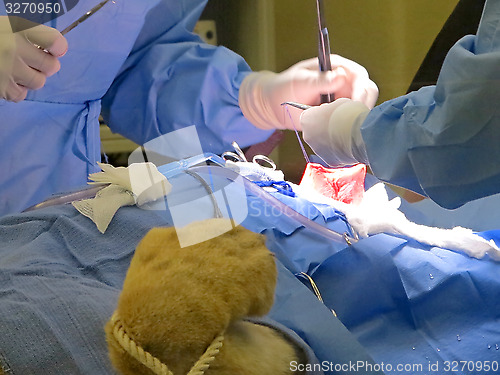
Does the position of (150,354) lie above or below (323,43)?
below

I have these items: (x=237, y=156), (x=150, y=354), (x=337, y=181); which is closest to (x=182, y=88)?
(x=237, y=156)

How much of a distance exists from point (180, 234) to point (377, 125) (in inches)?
8.2

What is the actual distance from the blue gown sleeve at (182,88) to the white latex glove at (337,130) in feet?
0.31

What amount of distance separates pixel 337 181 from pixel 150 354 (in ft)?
1.51

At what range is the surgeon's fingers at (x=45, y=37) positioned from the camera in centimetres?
67

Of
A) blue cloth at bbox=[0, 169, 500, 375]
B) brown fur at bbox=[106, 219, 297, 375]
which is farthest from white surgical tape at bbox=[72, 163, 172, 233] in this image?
brown fur at bbox=[106, 219, 297, 375]

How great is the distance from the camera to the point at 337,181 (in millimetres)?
745

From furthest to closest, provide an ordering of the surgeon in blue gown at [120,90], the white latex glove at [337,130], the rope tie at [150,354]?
1. the surgeon in blue gown at [120,90]
2. the white latex glove at [337,130]
3. the rope tie at [150,354]

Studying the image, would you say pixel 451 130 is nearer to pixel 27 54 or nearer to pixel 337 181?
pixel 337 181

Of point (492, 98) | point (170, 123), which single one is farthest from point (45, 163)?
point (492, 98)

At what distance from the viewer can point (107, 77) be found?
83cm

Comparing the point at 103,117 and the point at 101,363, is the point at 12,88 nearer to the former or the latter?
the point at 103,117

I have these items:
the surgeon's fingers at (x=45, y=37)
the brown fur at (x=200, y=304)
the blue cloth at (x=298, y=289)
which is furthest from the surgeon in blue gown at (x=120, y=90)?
the brown fur at (x=200, y=304)

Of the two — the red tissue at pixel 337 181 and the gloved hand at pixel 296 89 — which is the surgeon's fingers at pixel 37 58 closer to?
the gloved hand at pixel 296 89
